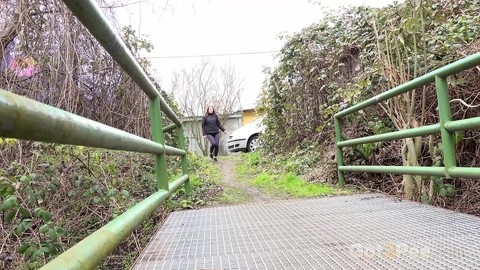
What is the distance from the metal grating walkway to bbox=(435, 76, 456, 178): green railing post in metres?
0.31

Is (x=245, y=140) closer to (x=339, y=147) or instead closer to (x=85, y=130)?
(x=339, y=147)

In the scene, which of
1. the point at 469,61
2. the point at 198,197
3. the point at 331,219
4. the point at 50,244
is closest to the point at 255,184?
the point at 198,197

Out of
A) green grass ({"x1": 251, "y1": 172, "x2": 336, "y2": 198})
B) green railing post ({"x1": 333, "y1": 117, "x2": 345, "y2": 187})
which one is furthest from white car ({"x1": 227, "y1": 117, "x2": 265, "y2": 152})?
green railing post ({"x1": 333, "y1": 117, "x2": 345, "y2": 187})

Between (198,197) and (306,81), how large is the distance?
12.7ft

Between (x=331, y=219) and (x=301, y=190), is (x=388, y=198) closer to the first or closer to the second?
(x=331, y=219)

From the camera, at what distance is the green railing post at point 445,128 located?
7.13ft

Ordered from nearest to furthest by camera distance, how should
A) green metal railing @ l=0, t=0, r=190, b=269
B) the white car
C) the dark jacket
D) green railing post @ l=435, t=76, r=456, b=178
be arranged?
green metal railing @ l=0, t=0, r=190, b=269, green railing post @ l=435, t=76, r=456, b=178, the dark jacket, the white car

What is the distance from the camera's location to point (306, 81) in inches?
281

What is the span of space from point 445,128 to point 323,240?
883 mm

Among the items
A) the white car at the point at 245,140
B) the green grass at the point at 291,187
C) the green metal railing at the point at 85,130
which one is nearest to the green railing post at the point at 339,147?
the green grass at the point at 291,187

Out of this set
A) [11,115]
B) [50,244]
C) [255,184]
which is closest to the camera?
[11,115]

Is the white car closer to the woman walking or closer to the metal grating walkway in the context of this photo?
the woman walking

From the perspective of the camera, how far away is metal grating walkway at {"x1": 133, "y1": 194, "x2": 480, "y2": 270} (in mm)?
1653

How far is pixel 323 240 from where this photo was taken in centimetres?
200
